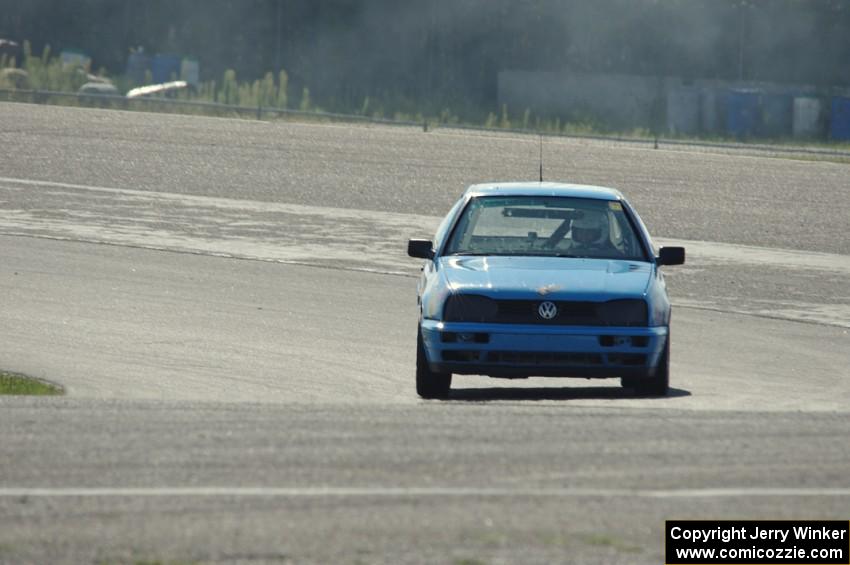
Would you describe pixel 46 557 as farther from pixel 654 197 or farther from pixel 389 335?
pixel 654 197

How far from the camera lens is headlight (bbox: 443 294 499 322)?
10.5 meters

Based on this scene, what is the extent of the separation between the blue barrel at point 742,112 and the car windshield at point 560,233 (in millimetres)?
37269

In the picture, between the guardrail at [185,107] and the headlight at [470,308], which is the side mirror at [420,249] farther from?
the guardrail at [185,107]

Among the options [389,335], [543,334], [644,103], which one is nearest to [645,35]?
[644,103]

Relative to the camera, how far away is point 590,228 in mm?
11781

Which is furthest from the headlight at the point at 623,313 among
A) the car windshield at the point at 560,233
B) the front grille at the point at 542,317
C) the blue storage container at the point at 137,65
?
the blue storage container at the point at 137,65

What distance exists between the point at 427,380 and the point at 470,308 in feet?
2.19

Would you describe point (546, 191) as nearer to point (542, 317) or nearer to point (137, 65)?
point (542, 317)

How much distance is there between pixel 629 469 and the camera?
7414 millimetres

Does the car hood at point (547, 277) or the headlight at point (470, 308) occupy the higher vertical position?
the car hood at point (547, 277)

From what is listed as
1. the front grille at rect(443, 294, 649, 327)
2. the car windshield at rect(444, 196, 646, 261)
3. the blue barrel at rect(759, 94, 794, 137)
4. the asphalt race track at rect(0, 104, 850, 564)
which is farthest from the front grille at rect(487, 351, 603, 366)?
the blue barrel at rect(759, 94, 794, 137)

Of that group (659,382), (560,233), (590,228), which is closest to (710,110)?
(590,228)

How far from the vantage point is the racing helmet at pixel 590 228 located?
1170 cm

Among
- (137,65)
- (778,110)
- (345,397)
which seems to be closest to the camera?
(345,397)
